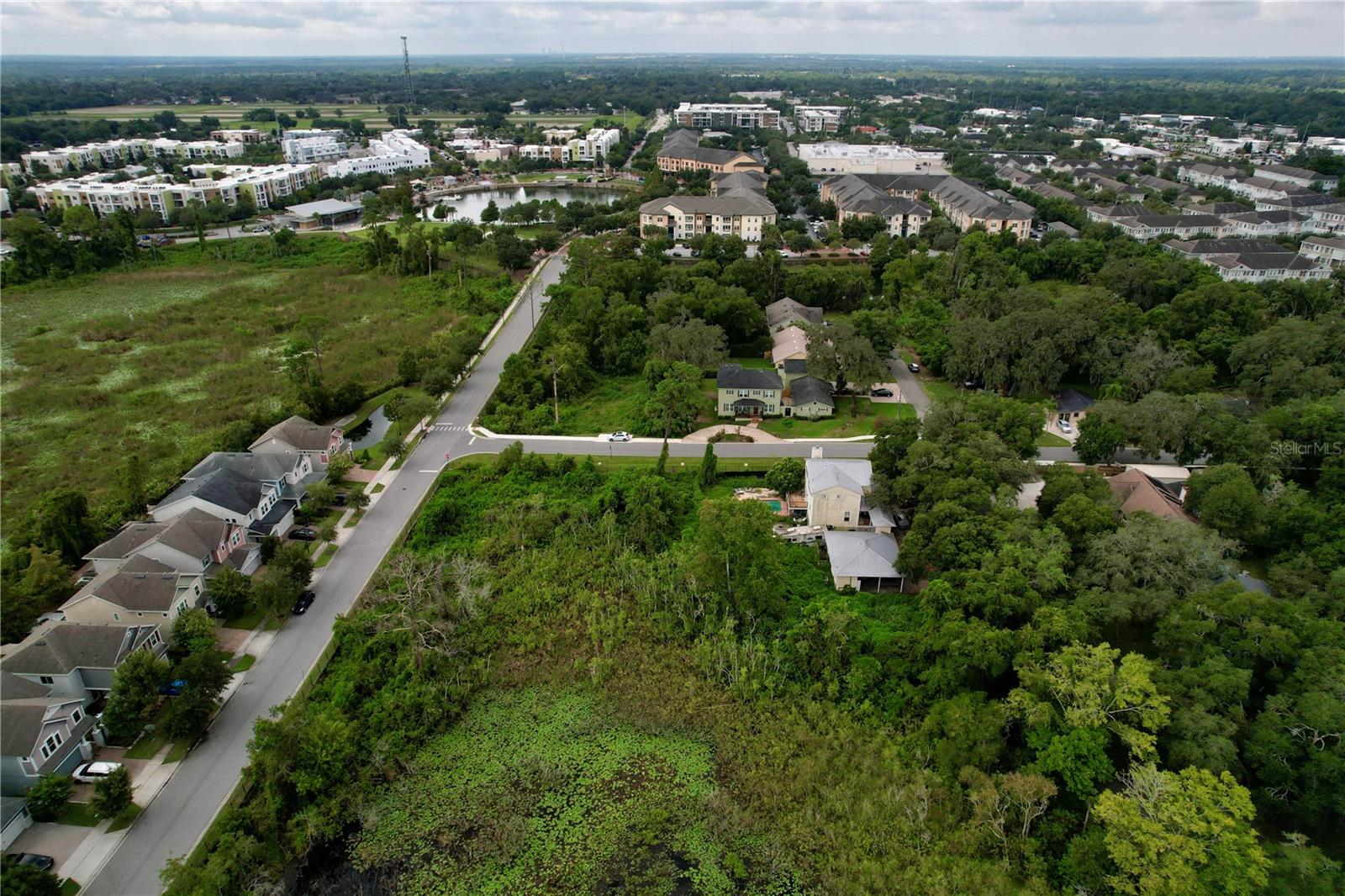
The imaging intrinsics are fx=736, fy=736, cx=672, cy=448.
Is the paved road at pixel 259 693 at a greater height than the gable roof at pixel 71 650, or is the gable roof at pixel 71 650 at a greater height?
the gable roof at pixel 71 650

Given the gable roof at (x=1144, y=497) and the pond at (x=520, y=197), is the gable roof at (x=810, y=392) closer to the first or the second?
the gable roof at (x=1144, y=497)

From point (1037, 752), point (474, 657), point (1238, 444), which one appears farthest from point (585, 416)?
point (1238, 444)

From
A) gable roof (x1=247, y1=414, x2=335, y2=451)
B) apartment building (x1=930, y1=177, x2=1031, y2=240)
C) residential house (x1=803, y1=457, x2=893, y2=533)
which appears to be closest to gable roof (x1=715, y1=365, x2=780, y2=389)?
residential house (x1=803, y1=457, x2=893, y2=533)

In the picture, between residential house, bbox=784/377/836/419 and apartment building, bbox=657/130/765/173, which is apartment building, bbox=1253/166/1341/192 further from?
residential house, bbox=784/377/836/419

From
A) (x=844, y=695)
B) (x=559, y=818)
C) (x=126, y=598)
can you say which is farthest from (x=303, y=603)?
(x=844, y=695)

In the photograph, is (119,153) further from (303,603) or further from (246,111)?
(303,603)

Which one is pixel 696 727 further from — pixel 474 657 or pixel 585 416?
pixel 585 416

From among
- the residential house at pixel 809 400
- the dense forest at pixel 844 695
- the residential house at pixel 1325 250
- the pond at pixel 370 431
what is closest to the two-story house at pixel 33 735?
the dense forest at pixel 844 695

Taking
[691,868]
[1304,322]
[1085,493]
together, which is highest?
[1304,322]
